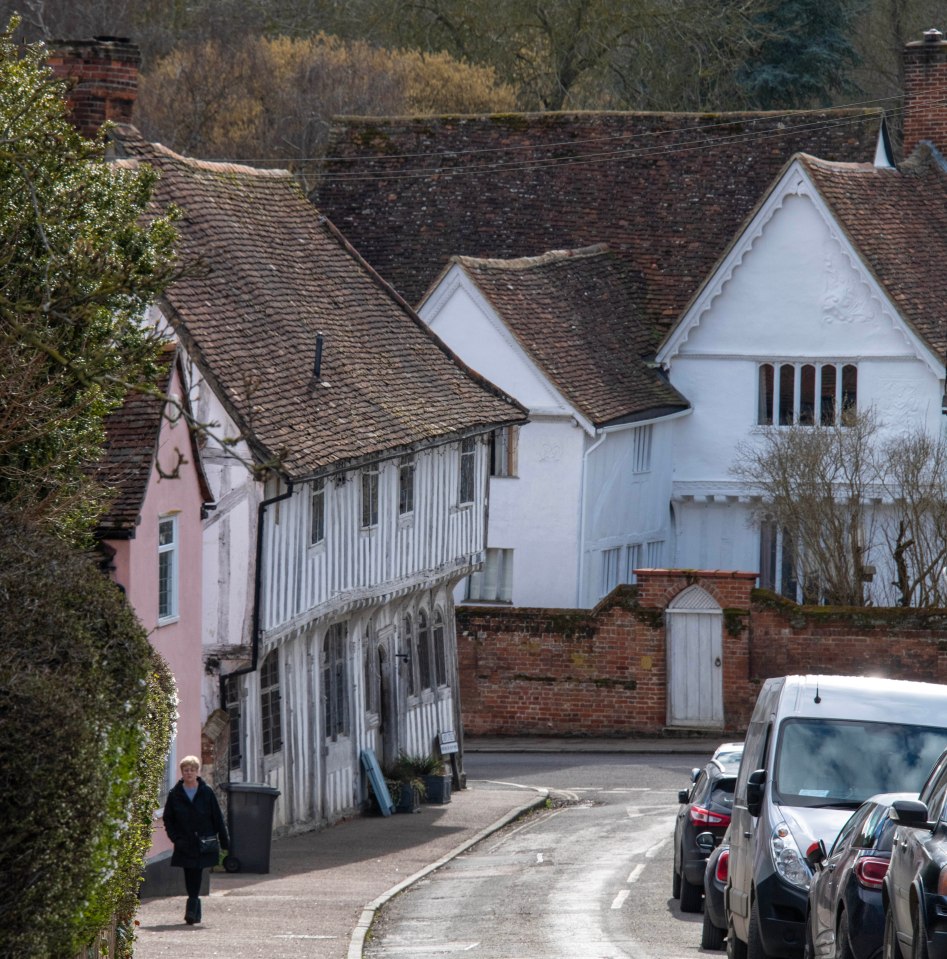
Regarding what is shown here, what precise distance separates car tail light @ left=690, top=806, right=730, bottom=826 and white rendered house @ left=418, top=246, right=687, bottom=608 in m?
20.6

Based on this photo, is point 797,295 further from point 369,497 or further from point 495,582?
point 369,497

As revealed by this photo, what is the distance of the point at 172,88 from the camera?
5412 cm

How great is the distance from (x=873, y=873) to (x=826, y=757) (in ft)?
11.9

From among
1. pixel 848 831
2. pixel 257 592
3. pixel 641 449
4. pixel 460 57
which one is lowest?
pixel 848 831

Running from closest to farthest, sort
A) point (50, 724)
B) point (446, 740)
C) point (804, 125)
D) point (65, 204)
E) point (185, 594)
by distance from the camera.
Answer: point (50, 724) < point (65, 204) < point (185, 594) < point (446, 740) < point (804, 125)

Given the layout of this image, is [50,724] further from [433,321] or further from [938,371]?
[938,371]

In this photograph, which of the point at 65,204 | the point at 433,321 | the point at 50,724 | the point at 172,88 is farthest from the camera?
the point at 172,88

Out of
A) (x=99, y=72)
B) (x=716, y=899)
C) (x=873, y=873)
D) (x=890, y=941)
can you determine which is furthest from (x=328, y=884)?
(x=890, y=941)

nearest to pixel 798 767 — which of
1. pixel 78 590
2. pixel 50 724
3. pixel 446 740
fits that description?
pixel 78 590

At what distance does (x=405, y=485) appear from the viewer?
3067 cm

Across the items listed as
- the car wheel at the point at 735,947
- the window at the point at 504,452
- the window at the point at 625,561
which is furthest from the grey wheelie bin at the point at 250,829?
the window at the point at 625,561

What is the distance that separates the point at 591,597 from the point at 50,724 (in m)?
31.6

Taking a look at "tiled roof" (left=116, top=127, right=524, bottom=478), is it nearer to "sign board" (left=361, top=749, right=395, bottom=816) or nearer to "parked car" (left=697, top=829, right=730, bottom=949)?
"sign board" (left=361, top=749, right=395, bottom=816)

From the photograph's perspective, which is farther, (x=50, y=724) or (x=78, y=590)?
(x=78, y=590)
